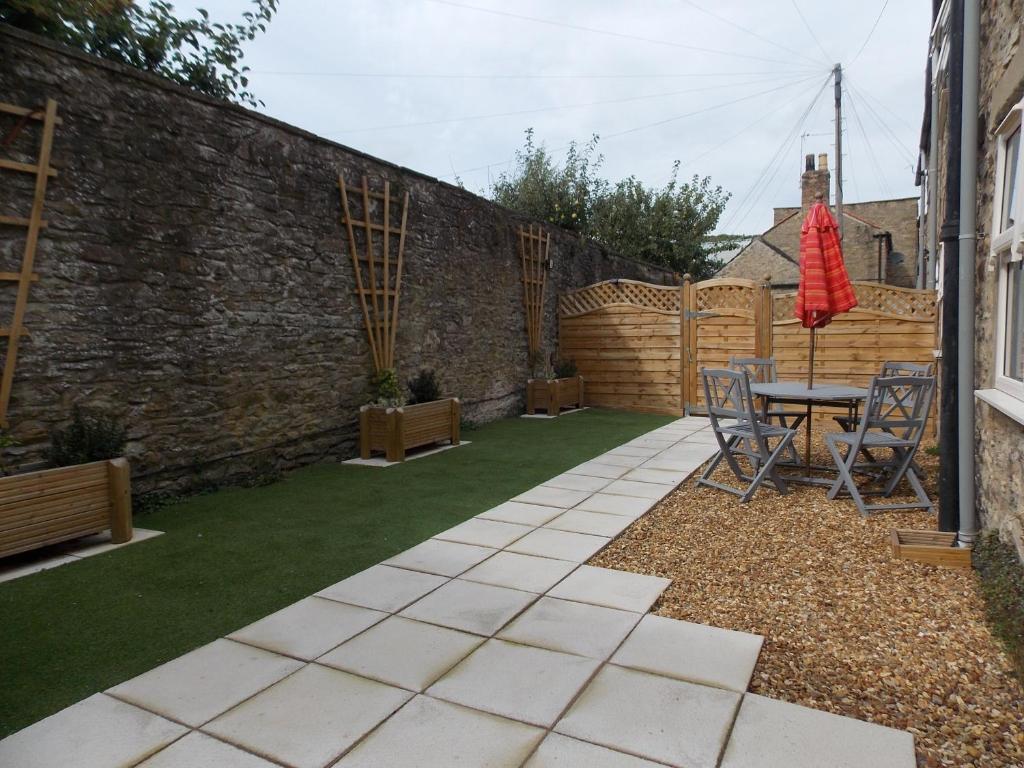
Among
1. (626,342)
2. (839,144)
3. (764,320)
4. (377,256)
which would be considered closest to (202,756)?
(377,256)

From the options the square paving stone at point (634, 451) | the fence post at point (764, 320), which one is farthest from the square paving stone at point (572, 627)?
the fence post at point (764, 320)

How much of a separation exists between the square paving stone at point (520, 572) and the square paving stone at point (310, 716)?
3.18 feet

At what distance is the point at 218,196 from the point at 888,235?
69.6 ft

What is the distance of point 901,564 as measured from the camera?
10.2ft

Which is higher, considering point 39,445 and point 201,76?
point 201,76

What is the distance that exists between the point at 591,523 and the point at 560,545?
469 mm

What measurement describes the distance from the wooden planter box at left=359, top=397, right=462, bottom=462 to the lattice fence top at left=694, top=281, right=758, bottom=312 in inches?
181

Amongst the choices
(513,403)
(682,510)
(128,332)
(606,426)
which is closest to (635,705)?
(682,510)

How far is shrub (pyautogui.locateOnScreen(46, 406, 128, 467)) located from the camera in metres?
3.53

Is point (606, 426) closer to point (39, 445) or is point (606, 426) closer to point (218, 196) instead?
point (218, 196)

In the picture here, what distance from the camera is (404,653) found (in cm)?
226

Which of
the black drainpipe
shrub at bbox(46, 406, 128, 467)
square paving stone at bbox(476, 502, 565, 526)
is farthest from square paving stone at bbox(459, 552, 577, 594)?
shrub at bbox(46, 406, 128, 467)

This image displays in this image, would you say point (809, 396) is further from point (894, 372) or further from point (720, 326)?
point (720, 326)

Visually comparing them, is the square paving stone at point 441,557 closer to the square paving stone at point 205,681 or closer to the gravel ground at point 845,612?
the gravel ground at point 845,612
